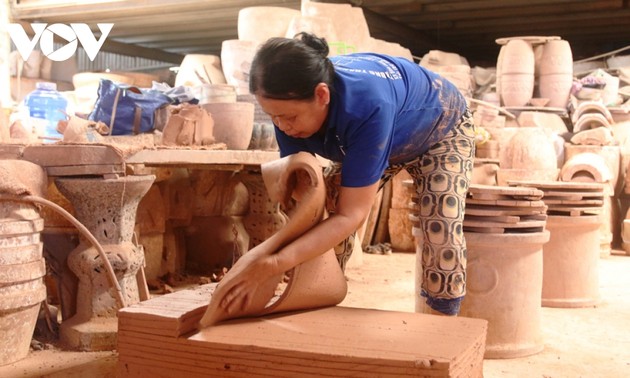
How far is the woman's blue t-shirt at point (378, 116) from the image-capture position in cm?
227

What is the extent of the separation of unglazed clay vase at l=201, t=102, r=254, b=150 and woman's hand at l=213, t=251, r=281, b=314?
2840 millimetres

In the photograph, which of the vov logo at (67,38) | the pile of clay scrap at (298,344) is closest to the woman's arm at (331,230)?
the pile of clay scrap at (298,344)

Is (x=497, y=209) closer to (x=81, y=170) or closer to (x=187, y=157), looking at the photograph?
(x=187, y=157)

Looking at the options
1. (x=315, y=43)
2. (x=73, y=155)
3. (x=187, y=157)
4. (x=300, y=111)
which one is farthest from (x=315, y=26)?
(x=300, y=111)

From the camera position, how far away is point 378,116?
2.29m

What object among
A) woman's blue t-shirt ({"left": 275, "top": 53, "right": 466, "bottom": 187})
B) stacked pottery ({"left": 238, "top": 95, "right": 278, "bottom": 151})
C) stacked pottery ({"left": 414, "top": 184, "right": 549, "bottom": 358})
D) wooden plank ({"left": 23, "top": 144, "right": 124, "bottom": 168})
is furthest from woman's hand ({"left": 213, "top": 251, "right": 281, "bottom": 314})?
stacked pottery ({"left": 238, "top": 95, "right": 278, "bottom": 151})

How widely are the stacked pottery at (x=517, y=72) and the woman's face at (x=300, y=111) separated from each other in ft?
24.9

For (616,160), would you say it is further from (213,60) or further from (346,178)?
(346,178)

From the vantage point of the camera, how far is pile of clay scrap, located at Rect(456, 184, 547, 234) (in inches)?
138

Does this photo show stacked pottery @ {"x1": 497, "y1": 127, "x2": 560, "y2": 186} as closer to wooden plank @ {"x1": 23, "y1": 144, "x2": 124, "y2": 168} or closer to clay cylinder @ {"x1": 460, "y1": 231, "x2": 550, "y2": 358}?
clay cylinder @ {"x1": 460, "y1": 231, "x2": 550, "y2": 358}

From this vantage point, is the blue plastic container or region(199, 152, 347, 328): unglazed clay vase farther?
the blue plastic container

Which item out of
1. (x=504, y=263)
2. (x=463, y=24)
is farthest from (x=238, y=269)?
(x=463, y=24)

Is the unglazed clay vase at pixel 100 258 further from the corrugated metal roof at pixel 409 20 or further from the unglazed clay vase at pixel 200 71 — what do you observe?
the corrugated metal roof at pixel 409 20

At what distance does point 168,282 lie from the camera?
17.0ft
